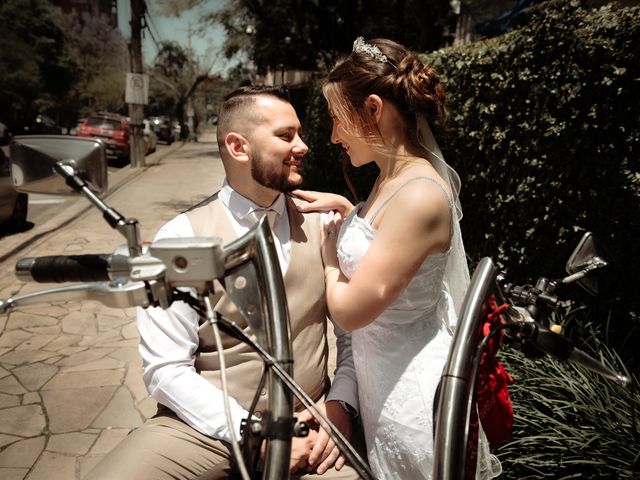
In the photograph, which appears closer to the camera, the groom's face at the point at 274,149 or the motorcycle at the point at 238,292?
the motorcycle at the point at 238,292

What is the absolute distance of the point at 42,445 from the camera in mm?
3162

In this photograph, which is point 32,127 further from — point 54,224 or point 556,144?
point 556,144

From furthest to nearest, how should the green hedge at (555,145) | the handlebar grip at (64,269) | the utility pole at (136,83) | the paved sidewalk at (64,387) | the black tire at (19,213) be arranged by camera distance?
1. the utility pole at (136,83)
2. the black tire at (19,213)
3. the green hedge at (555,145)
4. the paved sidewalk at (64,387)
5. the handlebar grip at (64,269)

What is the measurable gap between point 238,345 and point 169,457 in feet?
1.36

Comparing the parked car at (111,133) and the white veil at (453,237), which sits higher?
the white veil at (453,237)

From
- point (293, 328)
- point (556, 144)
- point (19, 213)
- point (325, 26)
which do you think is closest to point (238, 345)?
point (293, 328)

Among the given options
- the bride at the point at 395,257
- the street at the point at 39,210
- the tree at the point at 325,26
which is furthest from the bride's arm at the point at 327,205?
the tree at the point at 325,26

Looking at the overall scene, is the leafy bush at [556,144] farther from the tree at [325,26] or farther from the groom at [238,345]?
the tree at [325,26]

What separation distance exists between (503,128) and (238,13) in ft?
60.4

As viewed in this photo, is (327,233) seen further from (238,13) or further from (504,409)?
(238,13)

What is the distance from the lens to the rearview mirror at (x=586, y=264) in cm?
146

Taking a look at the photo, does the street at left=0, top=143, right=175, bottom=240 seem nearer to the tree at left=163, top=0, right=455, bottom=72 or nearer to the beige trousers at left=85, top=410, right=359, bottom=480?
the tree at left=163, top=0, right=455, bottom=72

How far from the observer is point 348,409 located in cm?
189

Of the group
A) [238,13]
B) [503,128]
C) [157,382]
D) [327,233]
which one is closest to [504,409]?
[327,233]
